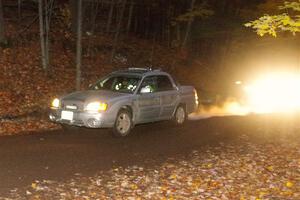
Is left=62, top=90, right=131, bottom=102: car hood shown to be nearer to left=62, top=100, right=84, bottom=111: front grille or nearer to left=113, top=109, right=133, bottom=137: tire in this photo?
left=62, top=100, right=84, bottom=111: front grille

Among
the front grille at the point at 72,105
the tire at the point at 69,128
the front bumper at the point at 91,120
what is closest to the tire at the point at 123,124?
the front bumper at the point at 91,120

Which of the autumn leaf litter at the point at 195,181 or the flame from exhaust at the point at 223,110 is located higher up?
the flame from exhaust at the point at 223,110

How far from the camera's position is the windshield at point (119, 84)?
43.5 ft

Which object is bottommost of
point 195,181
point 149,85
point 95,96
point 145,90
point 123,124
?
point 195,181

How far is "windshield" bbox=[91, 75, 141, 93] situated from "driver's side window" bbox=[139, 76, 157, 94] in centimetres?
20

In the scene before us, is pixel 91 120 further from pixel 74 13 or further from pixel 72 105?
pixel 74 13

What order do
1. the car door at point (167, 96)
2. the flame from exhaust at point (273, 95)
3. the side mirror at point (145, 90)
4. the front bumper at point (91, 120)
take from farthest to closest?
1. the flame from exhaust at point (273, 95)
2. the car door at point (167, 96)
3. the side mirror at point (145, 90)
4. the front bumper at point (91, 120)

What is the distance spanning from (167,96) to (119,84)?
161 cm

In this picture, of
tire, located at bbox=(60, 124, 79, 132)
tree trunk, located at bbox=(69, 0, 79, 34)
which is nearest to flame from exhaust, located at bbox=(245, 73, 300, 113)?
tire, located at bbox=(60, 124, 79, 132)

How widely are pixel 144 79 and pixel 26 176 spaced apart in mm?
5893

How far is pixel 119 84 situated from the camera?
13.5 metres

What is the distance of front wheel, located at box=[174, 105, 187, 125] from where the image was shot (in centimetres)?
1505

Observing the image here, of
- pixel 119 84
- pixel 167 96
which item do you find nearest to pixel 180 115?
pixel 167 96

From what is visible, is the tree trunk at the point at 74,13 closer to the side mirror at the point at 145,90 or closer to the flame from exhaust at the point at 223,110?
the flame from exhaust at the point at 223,110
